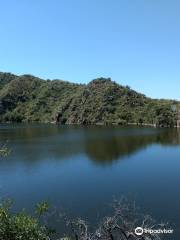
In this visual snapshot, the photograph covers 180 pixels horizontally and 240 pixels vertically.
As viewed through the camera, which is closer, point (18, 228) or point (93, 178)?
point (18, 228)

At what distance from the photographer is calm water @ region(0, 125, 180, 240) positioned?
37562 millimetres

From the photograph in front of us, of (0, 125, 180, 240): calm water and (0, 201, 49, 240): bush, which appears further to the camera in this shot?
(0, 125, 180, 240): calm water

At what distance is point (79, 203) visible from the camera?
1494 inches

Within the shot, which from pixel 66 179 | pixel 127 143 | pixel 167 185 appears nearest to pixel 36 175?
pixel 66 179

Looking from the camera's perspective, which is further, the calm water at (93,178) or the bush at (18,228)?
the calm water at (93,178)

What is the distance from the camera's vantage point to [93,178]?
53.2 m

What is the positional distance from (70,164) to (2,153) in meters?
51.2

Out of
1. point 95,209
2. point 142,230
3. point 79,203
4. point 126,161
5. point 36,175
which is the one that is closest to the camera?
point 142,230

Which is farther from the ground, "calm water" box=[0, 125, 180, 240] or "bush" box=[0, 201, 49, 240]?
"bush" box=[0, 201, 49, 240]

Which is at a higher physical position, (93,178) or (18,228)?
(18,228)

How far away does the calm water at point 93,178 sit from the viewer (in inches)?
1479

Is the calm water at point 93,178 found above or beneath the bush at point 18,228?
beneath

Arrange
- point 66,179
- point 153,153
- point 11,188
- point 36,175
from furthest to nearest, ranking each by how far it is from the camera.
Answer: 1. point 153,153
2. point 36,175
3. point 66,179
4. point 11,188

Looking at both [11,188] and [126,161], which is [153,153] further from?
[11,188]
